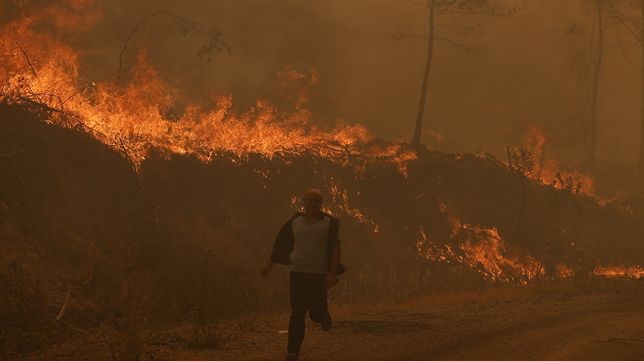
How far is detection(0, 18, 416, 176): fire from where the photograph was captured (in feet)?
40.3

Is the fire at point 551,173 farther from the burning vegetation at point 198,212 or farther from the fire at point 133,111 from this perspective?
the fire at point 133,111

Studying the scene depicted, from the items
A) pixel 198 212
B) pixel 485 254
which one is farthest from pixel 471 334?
pixel 485 254

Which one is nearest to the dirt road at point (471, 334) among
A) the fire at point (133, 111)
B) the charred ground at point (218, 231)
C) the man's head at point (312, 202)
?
the charred ground at point (218, 231)

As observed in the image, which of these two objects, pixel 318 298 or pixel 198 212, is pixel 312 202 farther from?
pixel 198 212

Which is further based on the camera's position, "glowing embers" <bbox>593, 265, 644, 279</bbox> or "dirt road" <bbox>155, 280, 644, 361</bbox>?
"glowing embers" <bbox>593, 265, 644, 279</bbox>

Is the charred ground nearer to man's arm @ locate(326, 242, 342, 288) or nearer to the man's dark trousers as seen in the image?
the man's dark trousers

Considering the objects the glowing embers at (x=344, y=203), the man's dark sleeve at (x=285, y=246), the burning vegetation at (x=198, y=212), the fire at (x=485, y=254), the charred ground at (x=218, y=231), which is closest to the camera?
the man's dark sleeve at (x=285, y=246)

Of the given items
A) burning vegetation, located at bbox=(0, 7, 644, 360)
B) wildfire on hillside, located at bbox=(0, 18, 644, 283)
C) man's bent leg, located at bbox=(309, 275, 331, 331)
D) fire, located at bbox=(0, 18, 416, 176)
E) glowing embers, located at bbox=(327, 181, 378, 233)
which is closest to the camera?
man's bent leg, located at bbox=(309, 275, 331, 331)

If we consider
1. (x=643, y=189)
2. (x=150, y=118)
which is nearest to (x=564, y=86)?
(x=643, y=189)

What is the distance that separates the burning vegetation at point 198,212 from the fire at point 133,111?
4cm

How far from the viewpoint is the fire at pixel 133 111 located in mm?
12281

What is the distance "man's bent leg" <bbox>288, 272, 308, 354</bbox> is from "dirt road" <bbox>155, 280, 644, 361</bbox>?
25.4 inches

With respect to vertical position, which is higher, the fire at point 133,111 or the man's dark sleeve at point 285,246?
the fire at point 133,111

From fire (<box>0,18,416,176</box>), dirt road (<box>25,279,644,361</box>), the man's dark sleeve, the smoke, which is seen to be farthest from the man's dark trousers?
the smoke
